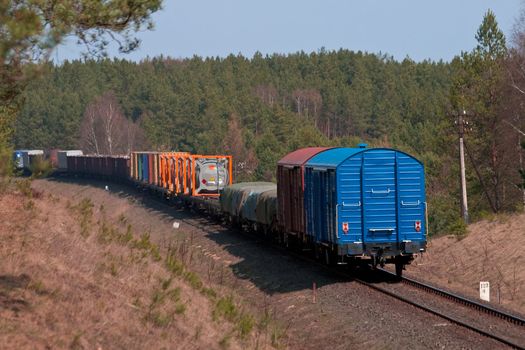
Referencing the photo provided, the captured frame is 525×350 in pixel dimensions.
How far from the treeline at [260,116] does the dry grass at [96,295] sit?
133 ft

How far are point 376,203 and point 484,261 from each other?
6.13m

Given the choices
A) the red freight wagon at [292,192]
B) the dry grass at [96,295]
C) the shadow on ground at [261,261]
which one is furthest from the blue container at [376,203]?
the dry grass at [96,295]

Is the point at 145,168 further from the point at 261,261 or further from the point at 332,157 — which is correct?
the point at 332,157

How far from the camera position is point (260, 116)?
142 m

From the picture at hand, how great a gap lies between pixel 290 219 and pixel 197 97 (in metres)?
108

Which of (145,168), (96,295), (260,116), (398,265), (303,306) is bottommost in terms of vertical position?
(303,306)

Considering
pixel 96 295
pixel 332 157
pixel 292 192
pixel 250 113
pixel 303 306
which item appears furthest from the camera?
pixel 250 113

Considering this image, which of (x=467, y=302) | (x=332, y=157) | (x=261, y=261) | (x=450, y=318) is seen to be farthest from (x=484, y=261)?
(x=450, y=318)

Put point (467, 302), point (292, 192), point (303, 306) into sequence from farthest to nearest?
point (292, 192)
point (303, 306)
point (467, 302)

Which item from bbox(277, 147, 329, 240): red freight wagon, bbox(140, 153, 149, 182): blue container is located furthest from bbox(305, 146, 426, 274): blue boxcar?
bbox(140, 153, 149, 182): blue container

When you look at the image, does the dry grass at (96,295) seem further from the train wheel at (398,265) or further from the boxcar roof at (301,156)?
the boxcar roof at (301,156)

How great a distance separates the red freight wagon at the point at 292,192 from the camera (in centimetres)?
2708

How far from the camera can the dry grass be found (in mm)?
12602

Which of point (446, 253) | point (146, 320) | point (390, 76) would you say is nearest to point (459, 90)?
point (446, 253)
